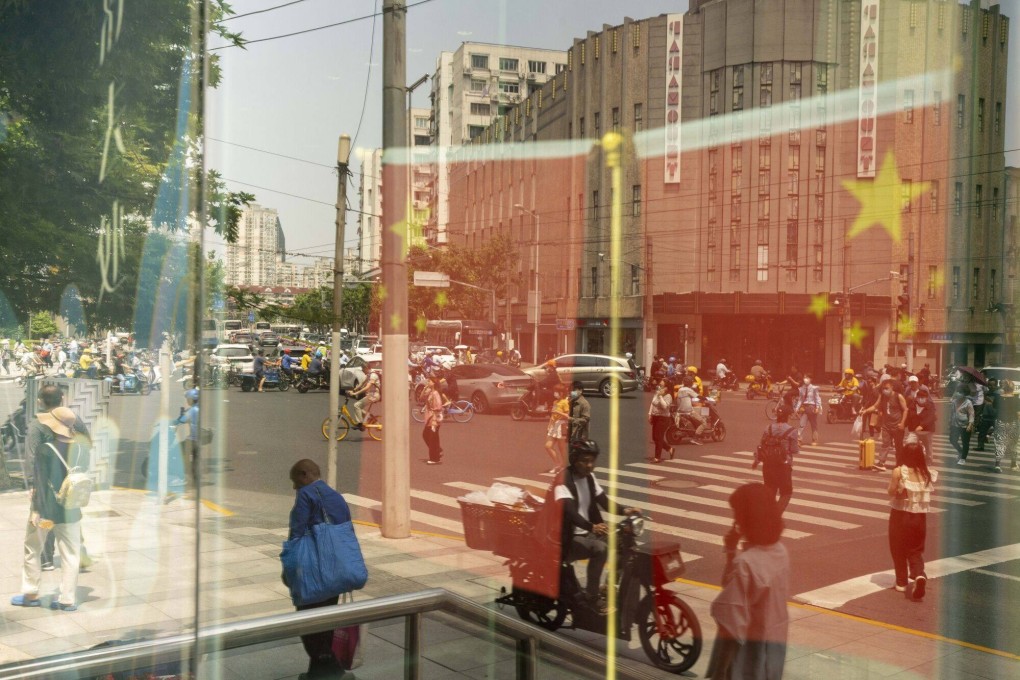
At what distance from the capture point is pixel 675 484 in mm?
1263

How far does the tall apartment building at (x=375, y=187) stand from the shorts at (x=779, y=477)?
68 centimetres

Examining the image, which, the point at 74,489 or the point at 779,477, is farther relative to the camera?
the point at 74,489

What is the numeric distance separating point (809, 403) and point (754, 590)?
12.5 inches

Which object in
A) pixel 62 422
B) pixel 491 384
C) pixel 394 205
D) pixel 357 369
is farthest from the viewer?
pixel 62 422

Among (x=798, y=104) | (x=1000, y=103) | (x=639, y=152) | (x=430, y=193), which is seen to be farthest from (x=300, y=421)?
(x=1000, y=103)

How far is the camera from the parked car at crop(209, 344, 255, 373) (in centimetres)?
130

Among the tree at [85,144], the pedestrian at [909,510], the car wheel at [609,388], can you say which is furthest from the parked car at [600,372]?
the tree at [85,144]

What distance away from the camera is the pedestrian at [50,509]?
9.22 feet

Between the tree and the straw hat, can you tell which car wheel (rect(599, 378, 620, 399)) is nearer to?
the tree

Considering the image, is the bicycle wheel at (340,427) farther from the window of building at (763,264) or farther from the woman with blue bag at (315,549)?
the window of building at (763,264)

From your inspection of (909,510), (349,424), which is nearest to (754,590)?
(909,510)

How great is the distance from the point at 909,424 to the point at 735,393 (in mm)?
199

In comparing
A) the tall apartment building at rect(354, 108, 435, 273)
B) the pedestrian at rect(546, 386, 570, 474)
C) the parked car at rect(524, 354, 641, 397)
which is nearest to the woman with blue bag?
the tall apartment building at rect(354, 108, 435, 273)

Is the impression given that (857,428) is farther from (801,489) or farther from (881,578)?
(881,578)
